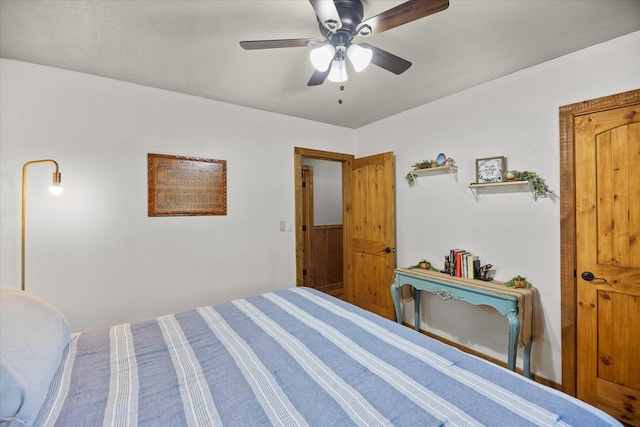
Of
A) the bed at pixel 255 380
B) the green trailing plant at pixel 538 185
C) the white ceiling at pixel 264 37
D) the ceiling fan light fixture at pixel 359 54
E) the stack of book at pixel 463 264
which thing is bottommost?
the bed at pixel 255 380

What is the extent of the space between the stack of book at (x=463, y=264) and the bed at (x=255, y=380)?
130cm

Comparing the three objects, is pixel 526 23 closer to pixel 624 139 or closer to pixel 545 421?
pixel 624 139

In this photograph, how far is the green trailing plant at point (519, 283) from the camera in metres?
2.15

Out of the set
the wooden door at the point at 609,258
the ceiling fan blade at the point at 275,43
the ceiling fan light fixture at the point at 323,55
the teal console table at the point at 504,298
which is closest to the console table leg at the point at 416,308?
the teal console table at the point at 504,298

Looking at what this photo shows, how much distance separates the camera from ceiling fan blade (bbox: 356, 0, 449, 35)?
119 centimetres

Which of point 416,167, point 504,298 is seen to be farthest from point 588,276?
point 416,167

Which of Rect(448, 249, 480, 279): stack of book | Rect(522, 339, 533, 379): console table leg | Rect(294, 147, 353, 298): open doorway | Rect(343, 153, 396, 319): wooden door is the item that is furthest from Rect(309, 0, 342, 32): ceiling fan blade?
Rect(294, 147, 353, 298): open doorway

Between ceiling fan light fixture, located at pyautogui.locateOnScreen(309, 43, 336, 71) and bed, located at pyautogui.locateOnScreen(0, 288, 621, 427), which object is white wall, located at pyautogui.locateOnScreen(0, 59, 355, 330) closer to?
bed, located at pyautogui.locateOnScreen(0, 288, 621, 427)

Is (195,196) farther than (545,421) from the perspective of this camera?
Yes

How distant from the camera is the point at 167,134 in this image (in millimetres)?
2561

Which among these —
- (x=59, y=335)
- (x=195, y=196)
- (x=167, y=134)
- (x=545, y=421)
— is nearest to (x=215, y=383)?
(x=59, y=335)

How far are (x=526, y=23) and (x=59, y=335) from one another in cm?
293

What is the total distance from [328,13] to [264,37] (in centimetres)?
64

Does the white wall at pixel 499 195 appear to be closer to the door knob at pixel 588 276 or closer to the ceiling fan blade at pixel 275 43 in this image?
the door knob at pixel 588 276
